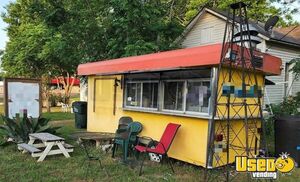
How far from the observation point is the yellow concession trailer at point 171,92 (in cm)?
645

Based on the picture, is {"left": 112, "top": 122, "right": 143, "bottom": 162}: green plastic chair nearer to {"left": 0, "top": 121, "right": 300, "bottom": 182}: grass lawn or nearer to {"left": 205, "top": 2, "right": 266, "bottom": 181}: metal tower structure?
{"left": 0, "top": 121, "right": 300, "bottom": 182}: grass lawn

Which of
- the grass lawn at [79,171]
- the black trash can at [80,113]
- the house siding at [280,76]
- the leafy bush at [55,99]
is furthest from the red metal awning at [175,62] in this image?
the leafy bush at [55,99]

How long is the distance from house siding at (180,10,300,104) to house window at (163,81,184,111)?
7.66 m

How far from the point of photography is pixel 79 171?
21.0 ft

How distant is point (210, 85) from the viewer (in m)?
6.40

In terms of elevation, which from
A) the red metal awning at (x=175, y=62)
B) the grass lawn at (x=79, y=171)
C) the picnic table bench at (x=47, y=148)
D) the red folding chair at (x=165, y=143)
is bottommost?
the grass lawn at (x=79, y=171)

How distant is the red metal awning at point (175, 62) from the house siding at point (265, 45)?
6888 millimetres

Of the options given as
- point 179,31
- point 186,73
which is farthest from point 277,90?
point 186,73

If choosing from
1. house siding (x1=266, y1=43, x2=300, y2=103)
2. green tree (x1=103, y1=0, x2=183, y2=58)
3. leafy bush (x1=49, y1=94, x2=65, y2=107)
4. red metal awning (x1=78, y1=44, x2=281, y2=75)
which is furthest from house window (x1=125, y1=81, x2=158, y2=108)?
leafy bush (x1=49, y1=94, x2=65, y2=107)

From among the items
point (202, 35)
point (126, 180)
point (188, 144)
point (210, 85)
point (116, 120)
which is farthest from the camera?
point (202, 35)

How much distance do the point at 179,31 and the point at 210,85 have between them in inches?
360

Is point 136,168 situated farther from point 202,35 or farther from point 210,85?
point 202,35

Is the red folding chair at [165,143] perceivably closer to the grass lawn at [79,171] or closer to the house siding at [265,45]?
the grass lawn at [79,171]

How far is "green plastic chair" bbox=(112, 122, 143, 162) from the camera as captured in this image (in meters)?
7.13
